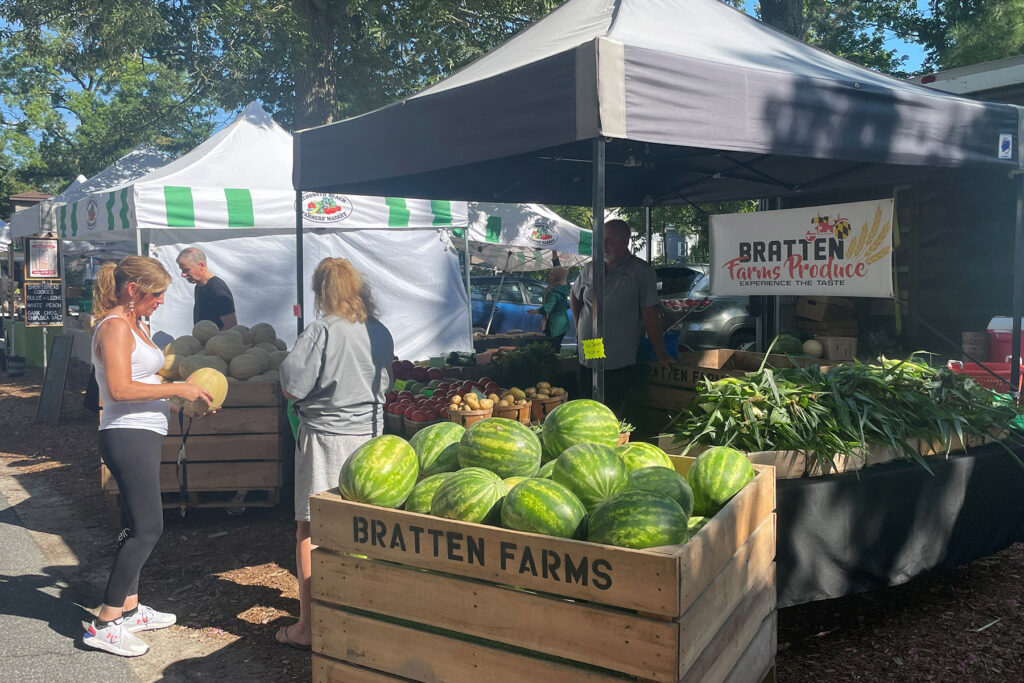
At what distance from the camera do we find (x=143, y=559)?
4.19 m

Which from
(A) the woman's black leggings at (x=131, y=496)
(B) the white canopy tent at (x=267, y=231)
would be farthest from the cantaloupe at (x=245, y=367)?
(B) the white canopy tent at (x=267, y=231)

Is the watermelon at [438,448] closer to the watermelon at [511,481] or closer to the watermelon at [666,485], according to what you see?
the watermelon at [511,481]

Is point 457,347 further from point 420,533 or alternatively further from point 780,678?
point 420,533

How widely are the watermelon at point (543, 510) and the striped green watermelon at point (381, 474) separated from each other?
0.44 m

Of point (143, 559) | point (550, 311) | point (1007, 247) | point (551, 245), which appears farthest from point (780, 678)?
point (551, 245)

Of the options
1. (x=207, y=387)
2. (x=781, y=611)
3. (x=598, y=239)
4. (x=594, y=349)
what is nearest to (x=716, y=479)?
(x=594, y=349)

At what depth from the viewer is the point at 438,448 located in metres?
3.09

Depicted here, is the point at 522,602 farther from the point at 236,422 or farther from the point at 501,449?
the point at 236,422

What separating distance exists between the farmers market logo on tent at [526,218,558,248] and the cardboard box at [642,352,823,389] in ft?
24.3

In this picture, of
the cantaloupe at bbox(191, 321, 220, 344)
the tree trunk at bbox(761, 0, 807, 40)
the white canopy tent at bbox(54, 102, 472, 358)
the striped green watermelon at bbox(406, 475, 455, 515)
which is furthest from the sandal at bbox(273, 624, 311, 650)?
the tree trunk at bbox(761, 0, 807, 40)

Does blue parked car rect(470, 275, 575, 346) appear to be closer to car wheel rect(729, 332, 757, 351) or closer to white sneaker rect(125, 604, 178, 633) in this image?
car wheel rect(729, 332, 757, 351)

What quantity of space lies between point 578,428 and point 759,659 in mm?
1051

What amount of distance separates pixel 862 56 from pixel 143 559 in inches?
1004

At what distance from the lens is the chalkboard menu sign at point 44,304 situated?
1348 cm
